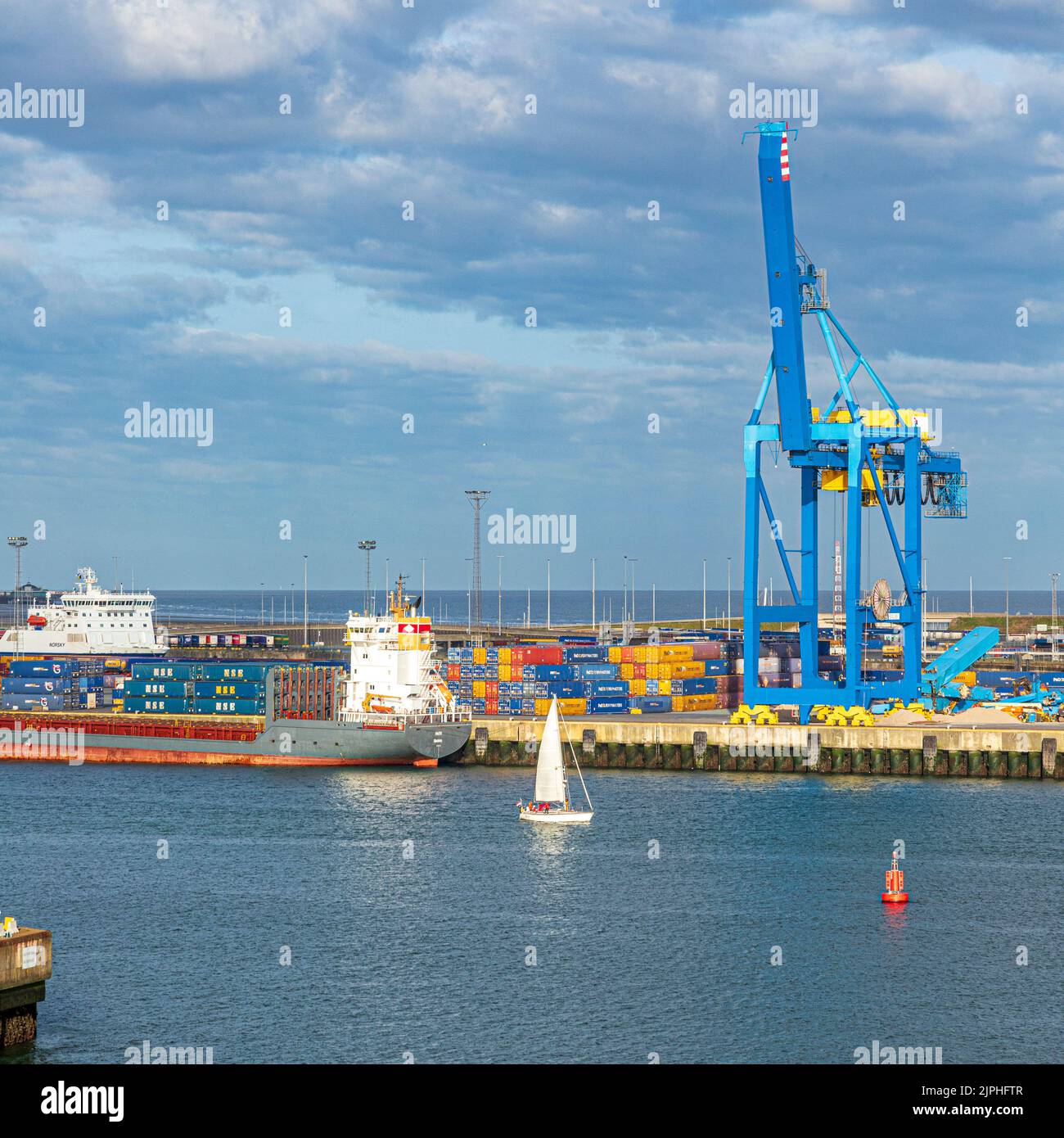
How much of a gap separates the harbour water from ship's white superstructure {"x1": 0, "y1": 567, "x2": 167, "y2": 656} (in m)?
58.4

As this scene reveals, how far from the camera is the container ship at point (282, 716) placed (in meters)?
83.4

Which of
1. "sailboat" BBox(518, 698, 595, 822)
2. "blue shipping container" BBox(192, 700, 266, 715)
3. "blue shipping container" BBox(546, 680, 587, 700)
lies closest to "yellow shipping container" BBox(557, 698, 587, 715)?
"blue shipping container" BBox(546, 680, 587, 700)

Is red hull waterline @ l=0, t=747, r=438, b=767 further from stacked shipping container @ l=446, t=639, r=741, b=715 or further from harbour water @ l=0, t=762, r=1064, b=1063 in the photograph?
harbour water @ l=0, t=762, r=1064, b=1063

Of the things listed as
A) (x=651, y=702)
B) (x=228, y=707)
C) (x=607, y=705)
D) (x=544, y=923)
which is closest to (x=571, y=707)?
(x=607, y=705)

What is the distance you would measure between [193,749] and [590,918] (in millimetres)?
44638

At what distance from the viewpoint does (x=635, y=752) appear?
81.9 m

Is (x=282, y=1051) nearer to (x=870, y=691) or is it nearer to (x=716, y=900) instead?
(x=716, y=900)

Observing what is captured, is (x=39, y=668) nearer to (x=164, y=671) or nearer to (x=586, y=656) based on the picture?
(x=164, y=671)

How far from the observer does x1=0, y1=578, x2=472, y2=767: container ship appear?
274ft

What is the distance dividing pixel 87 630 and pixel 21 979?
324 feet

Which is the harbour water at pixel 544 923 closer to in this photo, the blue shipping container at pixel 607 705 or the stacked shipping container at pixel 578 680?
the stacked shipping container at pixel 578 680

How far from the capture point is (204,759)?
289 ft
